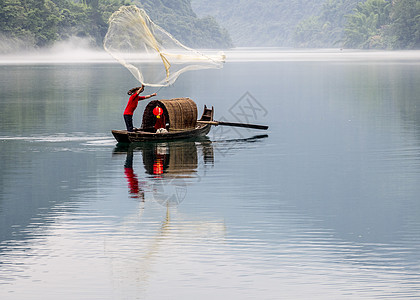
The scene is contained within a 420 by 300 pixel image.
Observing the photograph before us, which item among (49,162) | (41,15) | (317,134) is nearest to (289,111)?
(317,134)

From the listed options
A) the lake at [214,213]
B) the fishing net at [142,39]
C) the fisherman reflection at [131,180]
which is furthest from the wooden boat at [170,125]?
the fisherman reflection at [131,180]

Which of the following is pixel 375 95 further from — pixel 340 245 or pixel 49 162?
pixel 340 245

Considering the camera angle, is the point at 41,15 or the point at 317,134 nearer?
the point at 317,134

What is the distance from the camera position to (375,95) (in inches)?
2542

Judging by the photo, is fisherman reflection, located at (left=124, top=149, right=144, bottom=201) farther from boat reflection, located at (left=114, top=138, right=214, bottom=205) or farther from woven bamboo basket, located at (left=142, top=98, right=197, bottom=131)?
woven bamboo basket, located at (left=142, top=98, right=197, bottom=131)

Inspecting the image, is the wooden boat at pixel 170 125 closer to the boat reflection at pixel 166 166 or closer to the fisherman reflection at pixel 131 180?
the boat reflection at pixel 166 166

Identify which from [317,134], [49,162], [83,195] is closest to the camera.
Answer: [83,195]

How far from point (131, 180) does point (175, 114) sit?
384 inches

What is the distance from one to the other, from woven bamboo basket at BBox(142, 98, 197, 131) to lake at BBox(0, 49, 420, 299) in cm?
109

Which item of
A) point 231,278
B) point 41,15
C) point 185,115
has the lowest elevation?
point 231,278

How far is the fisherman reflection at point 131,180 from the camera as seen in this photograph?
23.6 m

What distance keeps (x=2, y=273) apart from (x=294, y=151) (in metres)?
18.7

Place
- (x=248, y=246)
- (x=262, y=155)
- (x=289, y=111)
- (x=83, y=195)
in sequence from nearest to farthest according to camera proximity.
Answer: (x=248, y=246) < (x=83, y=195) < (x=262, y=155) < (x=289, y=111)

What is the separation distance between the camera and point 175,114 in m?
35.6
